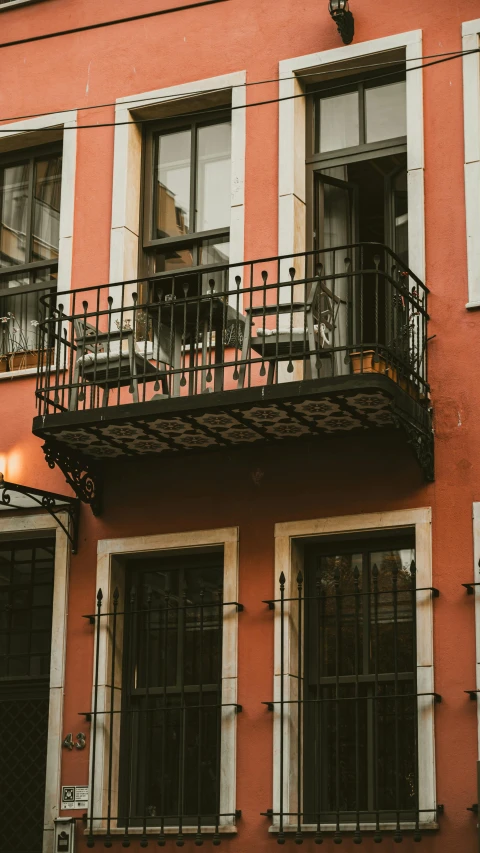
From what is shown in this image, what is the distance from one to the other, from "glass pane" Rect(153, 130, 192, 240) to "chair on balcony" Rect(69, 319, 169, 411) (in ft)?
5.38

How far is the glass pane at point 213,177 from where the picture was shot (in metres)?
12.5

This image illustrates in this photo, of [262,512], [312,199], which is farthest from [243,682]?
[312,199]

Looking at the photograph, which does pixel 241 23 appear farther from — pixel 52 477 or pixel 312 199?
pixel 52 477

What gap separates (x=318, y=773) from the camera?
10.6 metres

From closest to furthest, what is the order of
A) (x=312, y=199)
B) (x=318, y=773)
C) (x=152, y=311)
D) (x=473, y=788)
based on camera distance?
1. (x=473, y=788)
2. (x=318, y=773)
3. (x=152, y=311)
4. (x=312, y=199)

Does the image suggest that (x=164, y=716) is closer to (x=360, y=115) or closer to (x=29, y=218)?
(x=29, y=218)

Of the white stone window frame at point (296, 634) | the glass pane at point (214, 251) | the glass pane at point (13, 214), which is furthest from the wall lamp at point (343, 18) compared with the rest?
the white stone window frame at point (296, 634)

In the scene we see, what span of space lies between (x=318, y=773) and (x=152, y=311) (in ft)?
12.4

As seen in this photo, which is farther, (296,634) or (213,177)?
(213,177)

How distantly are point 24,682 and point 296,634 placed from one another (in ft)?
8.28

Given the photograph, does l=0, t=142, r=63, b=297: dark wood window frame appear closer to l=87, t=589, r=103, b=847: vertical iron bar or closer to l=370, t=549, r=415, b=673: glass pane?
l=87, t=589, r=103, b=847: vertical iron bar

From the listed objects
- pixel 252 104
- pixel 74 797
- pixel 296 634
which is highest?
pixel 252 104

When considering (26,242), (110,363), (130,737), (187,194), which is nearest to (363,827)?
(130,737)

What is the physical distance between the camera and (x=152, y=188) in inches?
506
